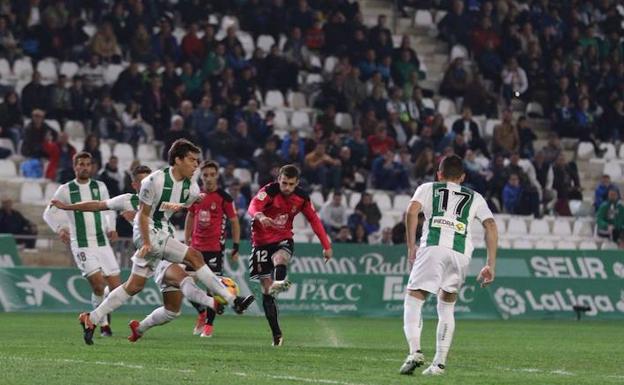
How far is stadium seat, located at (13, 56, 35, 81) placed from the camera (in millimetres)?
30859

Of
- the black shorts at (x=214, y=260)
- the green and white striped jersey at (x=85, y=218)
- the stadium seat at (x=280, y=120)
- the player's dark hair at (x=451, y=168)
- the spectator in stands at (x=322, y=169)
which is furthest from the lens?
the stadium seat at (x=280, y=120)

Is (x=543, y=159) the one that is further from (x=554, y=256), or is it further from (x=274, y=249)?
(x=274, y=249)

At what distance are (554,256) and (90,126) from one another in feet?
30.8

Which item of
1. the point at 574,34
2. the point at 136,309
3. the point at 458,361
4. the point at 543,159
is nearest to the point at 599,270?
the point at 543,159

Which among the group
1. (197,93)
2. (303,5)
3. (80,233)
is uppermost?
(303,5)

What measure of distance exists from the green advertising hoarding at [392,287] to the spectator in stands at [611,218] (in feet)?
9.63

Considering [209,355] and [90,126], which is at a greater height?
[90,126]

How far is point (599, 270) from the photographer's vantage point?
28391 mm

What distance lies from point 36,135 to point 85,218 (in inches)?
368

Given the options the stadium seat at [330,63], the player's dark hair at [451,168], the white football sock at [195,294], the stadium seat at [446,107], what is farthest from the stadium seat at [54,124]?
the player's dark hair at [451,168]

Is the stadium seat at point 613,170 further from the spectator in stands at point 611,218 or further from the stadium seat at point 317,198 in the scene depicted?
the stadium seat at point 317,198

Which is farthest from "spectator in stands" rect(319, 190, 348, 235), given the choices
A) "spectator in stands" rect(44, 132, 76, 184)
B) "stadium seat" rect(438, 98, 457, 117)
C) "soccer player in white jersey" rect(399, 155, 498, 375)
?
"soccer player in white jersey" rect(399, 155, 498, 375)

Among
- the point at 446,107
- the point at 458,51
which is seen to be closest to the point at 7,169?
the point at 446,107

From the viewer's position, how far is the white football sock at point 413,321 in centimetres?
1307
